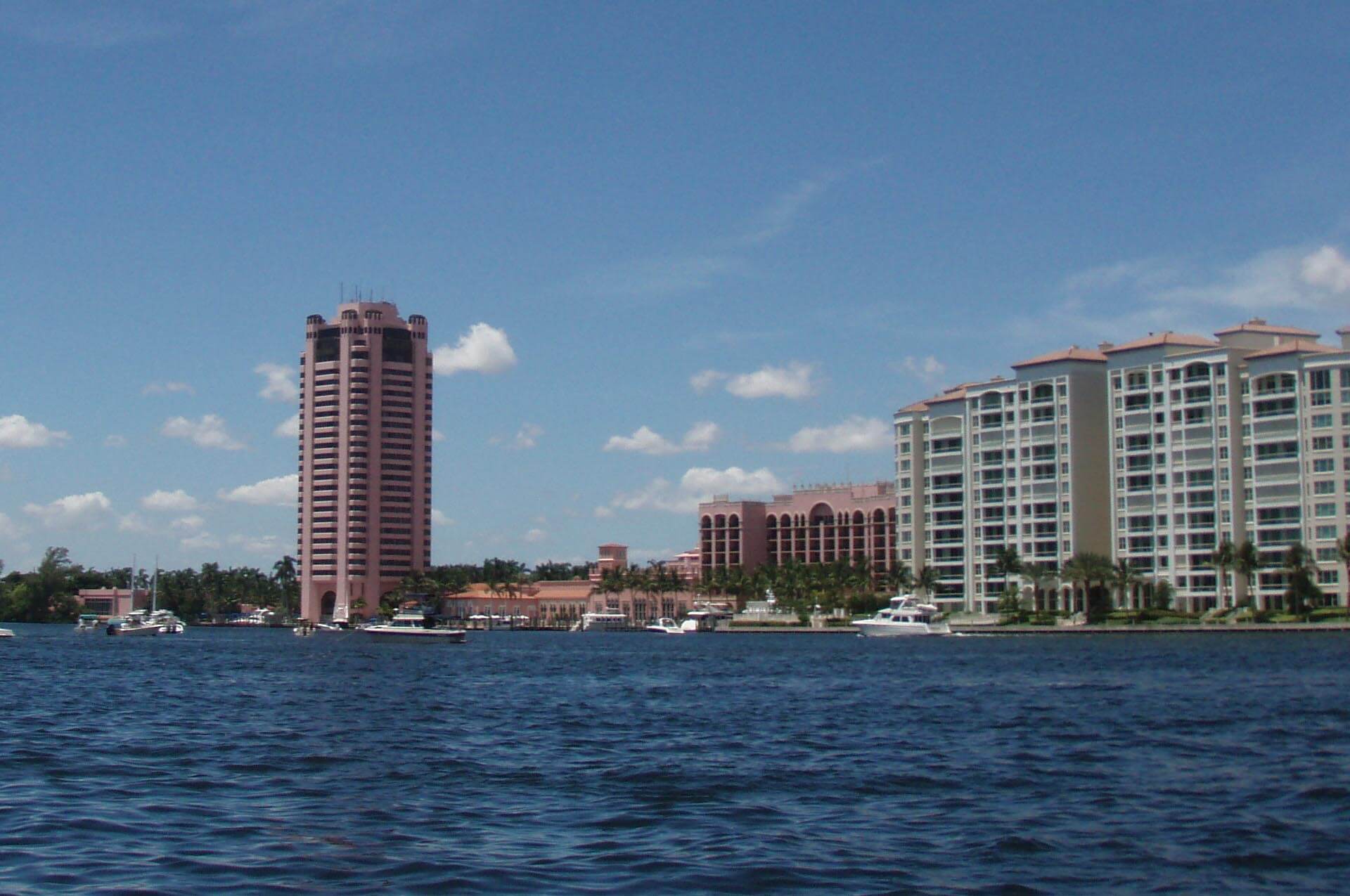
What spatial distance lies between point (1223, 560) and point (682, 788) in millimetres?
164807

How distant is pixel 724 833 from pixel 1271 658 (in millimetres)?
86413

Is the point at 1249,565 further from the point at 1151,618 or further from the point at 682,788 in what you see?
the point at 682,788

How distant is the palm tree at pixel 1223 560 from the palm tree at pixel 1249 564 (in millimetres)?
402

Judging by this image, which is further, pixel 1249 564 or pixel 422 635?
pixel 1249 564

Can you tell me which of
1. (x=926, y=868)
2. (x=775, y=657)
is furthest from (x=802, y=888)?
(x=775, y=657)

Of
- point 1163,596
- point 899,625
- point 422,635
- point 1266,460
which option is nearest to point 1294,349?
point 1266,460

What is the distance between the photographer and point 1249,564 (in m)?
183

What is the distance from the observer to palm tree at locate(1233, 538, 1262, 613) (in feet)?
601

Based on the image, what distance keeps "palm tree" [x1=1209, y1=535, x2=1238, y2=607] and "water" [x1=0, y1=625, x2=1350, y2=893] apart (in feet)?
374

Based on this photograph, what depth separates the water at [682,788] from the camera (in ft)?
80.8

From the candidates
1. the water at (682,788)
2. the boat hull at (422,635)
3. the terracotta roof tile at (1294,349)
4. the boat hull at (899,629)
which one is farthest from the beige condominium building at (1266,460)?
the water at (682,788)

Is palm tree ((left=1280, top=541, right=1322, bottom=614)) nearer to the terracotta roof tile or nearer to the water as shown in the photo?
the terracotta roof tile

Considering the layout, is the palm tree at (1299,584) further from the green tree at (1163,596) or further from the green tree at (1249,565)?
the green tree at (1163,596)

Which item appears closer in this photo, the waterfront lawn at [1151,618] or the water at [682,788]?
the water at [682,788]
